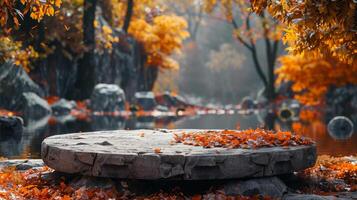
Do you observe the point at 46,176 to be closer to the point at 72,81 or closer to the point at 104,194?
the point at 104,194

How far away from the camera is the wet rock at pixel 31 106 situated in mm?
27141

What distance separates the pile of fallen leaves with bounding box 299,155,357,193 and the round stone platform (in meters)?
0.41

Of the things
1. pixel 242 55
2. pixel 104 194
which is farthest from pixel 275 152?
pixel 242 55

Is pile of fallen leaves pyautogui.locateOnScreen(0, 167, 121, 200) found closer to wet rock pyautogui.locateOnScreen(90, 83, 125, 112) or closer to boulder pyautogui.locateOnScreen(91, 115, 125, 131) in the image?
boulder pyautogui.locateOnScreen(91, 115, 125, 131)

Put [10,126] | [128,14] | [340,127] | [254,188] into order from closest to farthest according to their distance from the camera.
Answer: [254,188], [10,126], [340,127], [128,14]

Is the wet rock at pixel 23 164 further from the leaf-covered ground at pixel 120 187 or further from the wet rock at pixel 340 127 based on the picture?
the wet rock at pixel 340 127

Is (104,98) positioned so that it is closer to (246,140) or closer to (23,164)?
(23,164)

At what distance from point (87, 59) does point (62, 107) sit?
3.63 meters

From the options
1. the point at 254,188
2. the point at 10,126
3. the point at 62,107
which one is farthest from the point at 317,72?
the point at 254,188

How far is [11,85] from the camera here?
27.4 metres

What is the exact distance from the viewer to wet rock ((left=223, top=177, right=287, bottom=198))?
287 inches

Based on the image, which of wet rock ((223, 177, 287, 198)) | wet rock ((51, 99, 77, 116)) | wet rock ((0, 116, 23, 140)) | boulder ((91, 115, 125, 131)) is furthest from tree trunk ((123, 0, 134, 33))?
wet rock ((223, 177, 287, 198))

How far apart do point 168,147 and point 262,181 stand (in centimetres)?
142

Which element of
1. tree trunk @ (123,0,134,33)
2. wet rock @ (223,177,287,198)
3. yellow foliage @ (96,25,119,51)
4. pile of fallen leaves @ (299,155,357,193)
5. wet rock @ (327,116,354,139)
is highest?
tree trunk @ (123,0,134,33)
